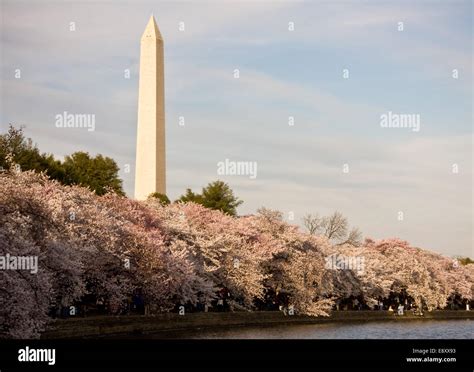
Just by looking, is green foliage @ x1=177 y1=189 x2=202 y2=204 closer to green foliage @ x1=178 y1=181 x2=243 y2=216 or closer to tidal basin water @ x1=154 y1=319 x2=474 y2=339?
green foliage @ x1=178 y1=181 x2=243 y2=216

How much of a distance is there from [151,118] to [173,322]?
36.3 meters

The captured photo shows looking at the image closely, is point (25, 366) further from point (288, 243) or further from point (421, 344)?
point (288, 243)

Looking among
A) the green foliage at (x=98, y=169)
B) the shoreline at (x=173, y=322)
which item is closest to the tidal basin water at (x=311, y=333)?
the shoreline at (x=173, y=322)

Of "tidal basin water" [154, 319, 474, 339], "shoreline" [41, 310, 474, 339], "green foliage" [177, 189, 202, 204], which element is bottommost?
"tidal basin water" [154, 319, 474, 339]

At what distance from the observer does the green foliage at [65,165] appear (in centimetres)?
6750

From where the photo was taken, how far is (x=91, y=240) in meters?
51.6

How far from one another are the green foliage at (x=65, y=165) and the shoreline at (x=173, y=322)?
33.5ft

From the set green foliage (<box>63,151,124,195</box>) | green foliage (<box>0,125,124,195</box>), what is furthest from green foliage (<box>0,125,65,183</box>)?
green foliage (<box>63,151,124,195</box>)

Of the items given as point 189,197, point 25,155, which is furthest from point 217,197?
point 25,155

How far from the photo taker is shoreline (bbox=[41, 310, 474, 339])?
154ft

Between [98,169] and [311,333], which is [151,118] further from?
[311,333]

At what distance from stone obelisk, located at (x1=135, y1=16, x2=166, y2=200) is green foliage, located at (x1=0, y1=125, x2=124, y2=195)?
173 inches

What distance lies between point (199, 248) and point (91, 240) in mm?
17376

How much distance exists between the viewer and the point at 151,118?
90.2m
